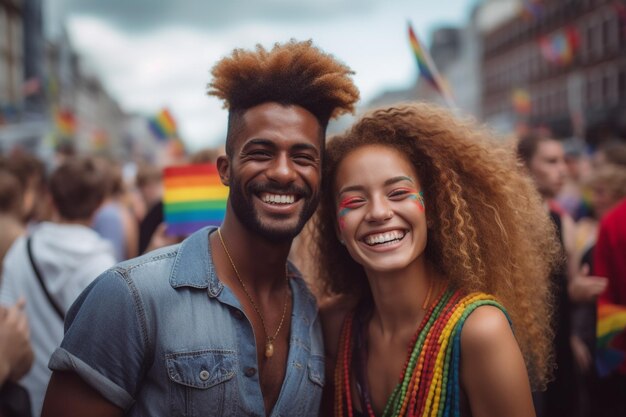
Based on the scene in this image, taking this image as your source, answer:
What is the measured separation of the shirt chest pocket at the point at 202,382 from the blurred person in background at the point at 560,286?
2.33 metres

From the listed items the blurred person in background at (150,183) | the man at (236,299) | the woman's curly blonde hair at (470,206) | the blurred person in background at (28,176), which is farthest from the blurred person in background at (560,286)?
the blurred person in background at (28,176)

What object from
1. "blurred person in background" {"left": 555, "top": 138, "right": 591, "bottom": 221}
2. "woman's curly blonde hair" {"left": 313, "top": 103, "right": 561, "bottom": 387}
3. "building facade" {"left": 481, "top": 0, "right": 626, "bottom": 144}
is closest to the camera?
"woman's curly blonde hair" {"left": 313, "top": 103, "right": 561, "bottom": 387}

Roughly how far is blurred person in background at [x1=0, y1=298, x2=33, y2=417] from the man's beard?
3.89 ft

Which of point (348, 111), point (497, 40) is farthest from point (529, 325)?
point (497, 40)

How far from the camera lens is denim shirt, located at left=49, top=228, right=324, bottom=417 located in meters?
1.99

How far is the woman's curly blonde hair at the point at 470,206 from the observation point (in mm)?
2564

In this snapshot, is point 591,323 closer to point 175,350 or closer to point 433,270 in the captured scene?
point 433,270

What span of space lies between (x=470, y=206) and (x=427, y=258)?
0.96ft

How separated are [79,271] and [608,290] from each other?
3.10m

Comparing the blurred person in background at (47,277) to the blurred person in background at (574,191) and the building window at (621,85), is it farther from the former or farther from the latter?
the building window at (621,85)

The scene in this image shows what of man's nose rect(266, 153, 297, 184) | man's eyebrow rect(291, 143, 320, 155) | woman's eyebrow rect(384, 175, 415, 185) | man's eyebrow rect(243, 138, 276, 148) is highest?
man's eyebrow rect(243, 138, 276, 148)

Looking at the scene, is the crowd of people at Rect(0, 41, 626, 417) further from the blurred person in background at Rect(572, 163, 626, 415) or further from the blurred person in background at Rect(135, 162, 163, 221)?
the blurred person in background at Rect(135, 162, 163, 221)

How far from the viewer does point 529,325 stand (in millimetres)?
2600

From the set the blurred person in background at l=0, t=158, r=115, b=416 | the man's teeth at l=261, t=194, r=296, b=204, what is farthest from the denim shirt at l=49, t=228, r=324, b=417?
the blurred person in background at l=0, t=158, r=115, b=416
